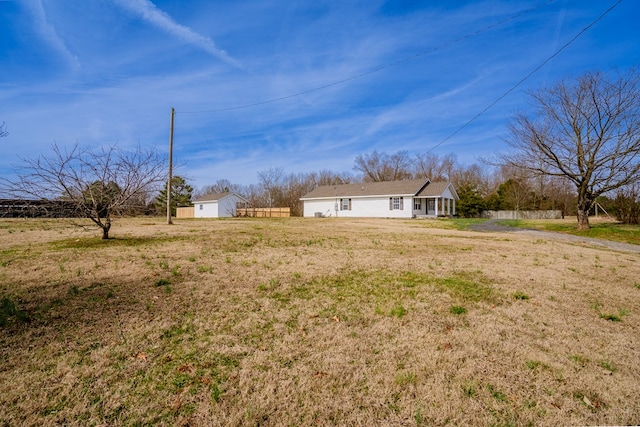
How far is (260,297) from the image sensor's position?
13.8 ft

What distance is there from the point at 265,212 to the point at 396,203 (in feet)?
57.0

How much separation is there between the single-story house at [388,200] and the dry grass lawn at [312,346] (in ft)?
84.9

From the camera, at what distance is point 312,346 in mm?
2859

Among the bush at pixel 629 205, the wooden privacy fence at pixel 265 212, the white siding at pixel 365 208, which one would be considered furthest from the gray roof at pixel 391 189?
the bush at pixel 629 205

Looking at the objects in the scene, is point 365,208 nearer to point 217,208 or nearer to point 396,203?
point 396,203

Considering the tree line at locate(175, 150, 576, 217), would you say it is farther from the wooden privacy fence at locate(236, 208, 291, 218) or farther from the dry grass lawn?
the dry grass lawn

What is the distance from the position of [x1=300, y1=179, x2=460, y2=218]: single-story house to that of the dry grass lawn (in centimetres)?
2587

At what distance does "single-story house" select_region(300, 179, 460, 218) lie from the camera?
31078mm

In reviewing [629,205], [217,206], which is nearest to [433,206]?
[629,205]

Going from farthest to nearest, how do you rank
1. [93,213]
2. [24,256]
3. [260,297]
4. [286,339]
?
[93,213]
[24,256]
[260,297]
[286,339]

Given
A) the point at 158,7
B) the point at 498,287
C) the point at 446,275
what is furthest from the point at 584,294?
the point at 158,7

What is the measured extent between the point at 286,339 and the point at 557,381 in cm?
226

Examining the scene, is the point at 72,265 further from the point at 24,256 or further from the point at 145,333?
the point at 145,333

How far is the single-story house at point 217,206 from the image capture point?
36781mm
